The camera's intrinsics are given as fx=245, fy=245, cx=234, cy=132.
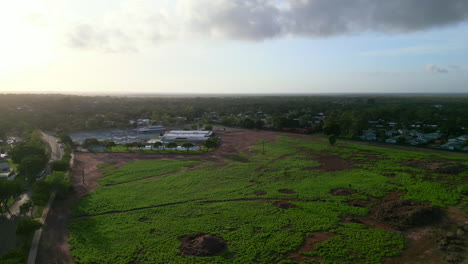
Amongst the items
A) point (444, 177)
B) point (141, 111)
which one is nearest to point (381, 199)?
point (444, 177)

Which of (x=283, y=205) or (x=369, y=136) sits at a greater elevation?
(x=369, y=136)

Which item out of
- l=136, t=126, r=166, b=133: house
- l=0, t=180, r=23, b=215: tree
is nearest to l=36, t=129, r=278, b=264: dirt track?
l=0, t=180, r=23, b=215: tree

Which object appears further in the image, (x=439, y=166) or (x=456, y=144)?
(x=456, y=144)

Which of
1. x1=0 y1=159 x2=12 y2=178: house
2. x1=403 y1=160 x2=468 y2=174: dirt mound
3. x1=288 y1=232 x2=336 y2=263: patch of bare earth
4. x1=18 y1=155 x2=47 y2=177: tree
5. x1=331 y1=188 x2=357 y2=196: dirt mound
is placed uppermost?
x1=18 y1=155 x2=47 y2=177: tree

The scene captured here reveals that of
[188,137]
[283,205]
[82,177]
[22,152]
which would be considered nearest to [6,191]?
[82,177]

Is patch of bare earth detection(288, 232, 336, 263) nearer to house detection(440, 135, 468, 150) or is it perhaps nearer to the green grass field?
the green grass field

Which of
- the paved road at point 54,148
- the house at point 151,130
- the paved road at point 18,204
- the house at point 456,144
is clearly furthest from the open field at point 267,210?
the house at point 151,130

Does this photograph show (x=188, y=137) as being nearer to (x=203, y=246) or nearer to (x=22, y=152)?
(x=22, y=152)
